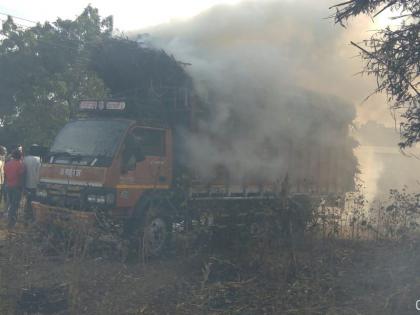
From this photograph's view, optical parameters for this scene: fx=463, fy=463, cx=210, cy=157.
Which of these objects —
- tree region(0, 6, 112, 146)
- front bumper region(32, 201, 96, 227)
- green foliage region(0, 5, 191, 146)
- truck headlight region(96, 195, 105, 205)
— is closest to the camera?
front bumper region(32, 201, 96, 227)

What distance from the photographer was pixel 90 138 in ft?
26.7

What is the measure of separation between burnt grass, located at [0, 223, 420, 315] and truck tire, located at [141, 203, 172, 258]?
0.34 m

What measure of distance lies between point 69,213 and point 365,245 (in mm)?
4982

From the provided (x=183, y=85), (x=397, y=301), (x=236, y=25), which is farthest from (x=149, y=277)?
(x=236, y=25)

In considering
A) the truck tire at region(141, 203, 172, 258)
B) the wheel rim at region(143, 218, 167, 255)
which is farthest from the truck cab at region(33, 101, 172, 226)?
the wheel rim at region(143, 218, 167, 255)

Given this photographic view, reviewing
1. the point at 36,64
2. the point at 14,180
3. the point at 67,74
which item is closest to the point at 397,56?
the point at 14,180

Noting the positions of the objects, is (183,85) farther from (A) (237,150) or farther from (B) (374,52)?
(B) (374,52)

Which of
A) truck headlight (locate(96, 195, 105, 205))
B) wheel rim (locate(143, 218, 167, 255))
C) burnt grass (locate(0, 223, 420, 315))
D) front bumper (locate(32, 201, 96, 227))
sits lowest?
burnt grass (locate(0, 223, 420, 315))

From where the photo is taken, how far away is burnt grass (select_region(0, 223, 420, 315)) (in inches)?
199

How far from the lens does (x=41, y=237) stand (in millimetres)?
7355

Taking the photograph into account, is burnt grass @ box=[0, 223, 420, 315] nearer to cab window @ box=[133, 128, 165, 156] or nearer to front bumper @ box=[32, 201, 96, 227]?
front bumper @ box=[32, 201, 96, 227]

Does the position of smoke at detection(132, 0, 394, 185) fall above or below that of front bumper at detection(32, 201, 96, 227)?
above

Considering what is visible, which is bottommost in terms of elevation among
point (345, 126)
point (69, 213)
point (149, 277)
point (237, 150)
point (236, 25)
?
point (149, 277)

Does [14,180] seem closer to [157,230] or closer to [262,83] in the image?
[157,230]
